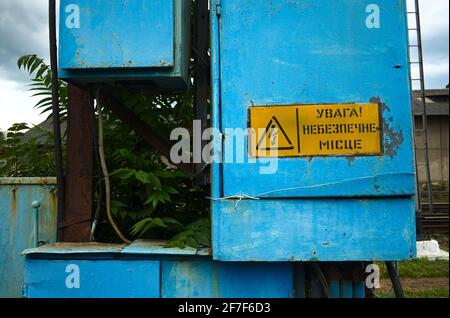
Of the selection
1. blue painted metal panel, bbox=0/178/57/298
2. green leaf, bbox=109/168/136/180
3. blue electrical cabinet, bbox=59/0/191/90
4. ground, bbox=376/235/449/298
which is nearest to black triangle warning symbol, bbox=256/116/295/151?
blue electrical cabinet, bbox=59/0/191/90

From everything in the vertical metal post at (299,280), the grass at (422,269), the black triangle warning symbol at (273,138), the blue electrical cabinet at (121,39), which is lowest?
the grass at (422,269)

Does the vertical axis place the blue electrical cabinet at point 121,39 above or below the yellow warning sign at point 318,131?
above

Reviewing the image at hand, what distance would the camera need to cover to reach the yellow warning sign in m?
1.99

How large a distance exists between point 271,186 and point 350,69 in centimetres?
78

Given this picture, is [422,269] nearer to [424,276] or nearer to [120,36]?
[424,276]

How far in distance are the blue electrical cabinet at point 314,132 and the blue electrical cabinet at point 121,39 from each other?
285 mm

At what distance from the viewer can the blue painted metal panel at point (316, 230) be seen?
1.95m

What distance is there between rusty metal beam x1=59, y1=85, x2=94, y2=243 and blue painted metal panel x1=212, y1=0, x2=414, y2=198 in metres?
0.94

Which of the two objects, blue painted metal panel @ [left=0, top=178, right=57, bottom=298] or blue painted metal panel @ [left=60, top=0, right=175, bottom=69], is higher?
blue painted metal panel @ [left=60, top=0, right=175, bottom=69]

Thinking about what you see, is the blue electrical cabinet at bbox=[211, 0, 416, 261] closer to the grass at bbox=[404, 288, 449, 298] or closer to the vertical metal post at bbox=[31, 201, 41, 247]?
the vertical metal post at bbox=[31, 201, 41, 247]

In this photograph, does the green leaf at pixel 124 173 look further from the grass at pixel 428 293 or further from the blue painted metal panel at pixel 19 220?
the grass at pixel 428 293

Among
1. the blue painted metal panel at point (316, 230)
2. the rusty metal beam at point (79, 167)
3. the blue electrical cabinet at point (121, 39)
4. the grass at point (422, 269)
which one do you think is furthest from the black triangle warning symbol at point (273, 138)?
the grass at point (422, 269)

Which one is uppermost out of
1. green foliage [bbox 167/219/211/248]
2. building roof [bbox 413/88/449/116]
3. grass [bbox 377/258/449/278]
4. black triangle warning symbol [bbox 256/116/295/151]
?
building roof [bbox 413/88/449/116]
